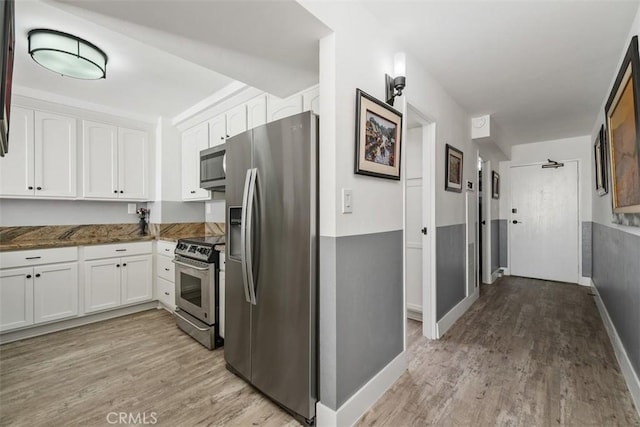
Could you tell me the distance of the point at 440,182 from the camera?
270cm

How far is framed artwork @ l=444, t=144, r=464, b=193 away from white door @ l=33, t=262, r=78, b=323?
12.9 ft

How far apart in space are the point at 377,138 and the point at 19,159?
11.6 feet

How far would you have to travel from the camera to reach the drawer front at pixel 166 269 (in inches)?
126

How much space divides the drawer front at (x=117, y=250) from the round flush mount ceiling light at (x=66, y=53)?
1769 mm

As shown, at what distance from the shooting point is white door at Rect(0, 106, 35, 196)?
9.12 feet

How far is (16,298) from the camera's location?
105 inches

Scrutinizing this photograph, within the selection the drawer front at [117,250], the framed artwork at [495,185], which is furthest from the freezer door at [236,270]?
the framed artwork at [495,185]

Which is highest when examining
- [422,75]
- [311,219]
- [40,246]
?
[422,75]

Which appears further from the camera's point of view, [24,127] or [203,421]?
[24,127]

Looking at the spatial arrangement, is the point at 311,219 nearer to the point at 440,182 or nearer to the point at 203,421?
the point at 203,421

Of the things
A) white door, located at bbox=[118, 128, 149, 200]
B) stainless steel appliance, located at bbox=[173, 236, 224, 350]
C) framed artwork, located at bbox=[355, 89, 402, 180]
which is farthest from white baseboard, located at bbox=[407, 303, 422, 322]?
white door, located at bbox=[118, 128, 149, 200]

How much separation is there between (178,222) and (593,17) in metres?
4.37

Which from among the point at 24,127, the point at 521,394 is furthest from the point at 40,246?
the point at 521,394

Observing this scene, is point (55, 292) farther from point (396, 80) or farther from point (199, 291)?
point (396, 80)
